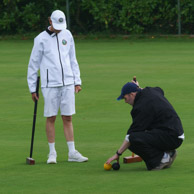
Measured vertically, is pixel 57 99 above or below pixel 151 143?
above

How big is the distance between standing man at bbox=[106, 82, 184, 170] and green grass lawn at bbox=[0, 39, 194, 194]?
0.62 ft

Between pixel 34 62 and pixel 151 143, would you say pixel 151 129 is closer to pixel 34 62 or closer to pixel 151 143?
pixel 151 143

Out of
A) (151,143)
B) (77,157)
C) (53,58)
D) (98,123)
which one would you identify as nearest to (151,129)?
(151,143)

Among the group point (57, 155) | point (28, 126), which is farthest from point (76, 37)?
point (57, 155)

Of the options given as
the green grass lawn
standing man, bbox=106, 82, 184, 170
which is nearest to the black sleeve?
standing man, bbox=106, 82, 184, 170

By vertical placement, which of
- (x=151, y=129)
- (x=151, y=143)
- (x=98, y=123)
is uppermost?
(x=151, y=129)

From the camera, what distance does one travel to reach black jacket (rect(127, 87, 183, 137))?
8.54 meters

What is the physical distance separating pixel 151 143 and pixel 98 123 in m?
3.75

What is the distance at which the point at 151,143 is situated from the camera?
860cm

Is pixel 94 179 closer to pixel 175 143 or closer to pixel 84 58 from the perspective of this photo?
pixel 175 143

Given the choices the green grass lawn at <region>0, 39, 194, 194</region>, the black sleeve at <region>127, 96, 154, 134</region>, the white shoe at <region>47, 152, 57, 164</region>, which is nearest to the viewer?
the green grass lawn at <region>0, 39, 194, 194</region>

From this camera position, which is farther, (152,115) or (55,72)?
(55,72)

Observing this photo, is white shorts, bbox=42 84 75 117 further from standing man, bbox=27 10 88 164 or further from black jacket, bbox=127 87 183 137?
black jacket, bbox=127 87 183 137

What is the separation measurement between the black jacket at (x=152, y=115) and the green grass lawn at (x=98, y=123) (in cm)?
51
